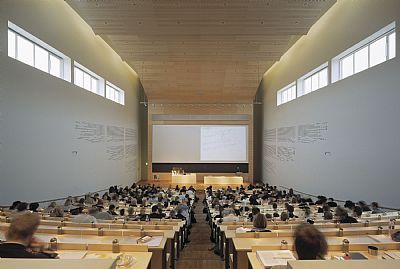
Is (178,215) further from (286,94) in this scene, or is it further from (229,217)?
(286,94)

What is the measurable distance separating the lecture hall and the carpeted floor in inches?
2.4

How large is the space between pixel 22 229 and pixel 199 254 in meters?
4.36

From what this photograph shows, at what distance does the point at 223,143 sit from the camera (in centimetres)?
1875

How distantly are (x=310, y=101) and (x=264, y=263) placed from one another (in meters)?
10.3

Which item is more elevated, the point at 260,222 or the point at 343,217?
the point at 260,222

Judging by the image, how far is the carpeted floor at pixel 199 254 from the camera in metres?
4.95

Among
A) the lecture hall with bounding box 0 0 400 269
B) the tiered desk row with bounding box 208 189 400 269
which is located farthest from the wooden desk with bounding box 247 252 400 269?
the tiered desk row with bounding box 208 189 400 269

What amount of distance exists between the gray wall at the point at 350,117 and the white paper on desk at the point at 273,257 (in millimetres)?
5395

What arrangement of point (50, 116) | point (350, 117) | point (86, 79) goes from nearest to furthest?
point (350, 117), point (50, 116), point (86, 79)

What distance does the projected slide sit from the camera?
61.0ft

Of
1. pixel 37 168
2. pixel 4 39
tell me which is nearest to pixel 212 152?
pixel 37 168

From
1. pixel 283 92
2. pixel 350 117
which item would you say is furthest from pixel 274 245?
pixel 283 92

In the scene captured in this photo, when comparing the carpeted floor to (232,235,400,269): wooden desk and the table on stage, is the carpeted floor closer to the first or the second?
(232,235,400,269): wooden desk

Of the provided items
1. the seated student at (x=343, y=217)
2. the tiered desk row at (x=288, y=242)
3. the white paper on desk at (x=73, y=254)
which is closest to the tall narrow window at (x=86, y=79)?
the white paper on desk at (x=73, y=254)
